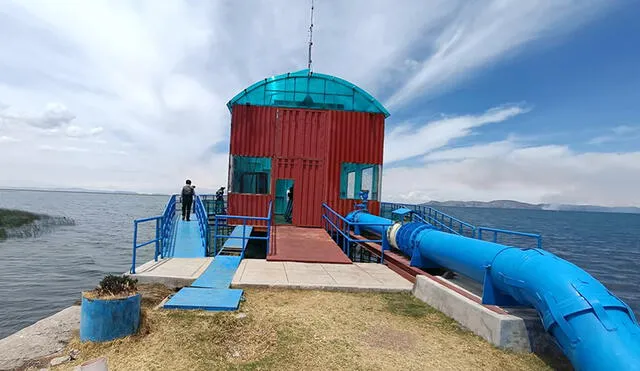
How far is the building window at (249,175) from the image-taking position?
53.2ft

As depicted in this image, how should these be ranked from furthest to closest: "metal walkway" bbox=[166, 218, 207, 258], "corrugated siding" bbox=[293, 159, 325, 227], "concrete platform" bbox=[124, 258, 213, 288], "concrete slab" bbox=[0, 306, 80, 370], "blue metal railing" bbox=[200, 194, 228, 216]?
"blue metal railing" bbox=[200, 194, 228, 216], "corrugated siding" bbox=[293, 159, 325, 227], "metal walkway" bbox=[166, 218, 207, 258], "concrete platform" bbox=[124, 258, 213, 288], "concrete slab" bbox=[0, 306, 80, 370]

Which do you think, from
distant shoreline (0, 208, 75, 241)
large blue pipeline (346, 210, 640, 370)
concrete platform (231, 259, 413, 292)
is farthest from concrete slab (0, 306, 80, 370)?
distant shoreline (0, 208, 75, 241)

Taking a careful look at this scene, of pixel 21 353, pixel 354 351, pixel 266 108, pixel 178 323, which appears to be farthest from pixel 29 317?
pixel 266 108

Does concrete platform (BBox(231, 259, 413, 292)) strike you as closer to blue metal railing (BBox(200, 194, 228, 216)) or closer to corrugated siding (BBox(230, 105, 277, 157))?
corrugated siding (BBox(230, 105, 277, 157))

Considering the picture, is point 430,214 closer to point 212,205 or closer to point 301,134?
point 301,134

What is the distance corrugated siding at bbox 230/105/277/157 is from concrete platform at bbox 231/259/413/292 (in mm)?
7231

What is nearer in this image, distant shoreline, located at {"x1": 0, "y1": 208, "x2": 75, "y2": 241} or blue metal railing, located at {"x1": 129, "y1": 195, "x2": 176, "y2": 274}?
blue metal railing, located at {"x1": 129, "y1": 195, "x2": 176, "y2": 274}

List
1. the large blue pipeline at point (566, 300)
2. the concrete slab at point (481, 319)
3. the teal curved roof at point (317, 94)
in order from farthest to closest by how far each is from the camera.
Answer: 1. the teal curved roof at point (317, 94)
2. the concrete slab at point (481, 319)
3. the large blue pipeline at point (566, 300)

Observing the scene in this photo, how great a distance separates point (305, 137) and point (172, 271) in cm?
911

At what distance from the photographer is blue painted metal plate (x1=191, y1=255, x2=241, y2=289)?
707 cm

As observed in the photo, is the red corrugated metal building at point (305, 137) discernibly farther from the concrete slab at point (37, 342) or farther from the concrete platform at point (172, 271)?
the concrete slab at point (37, 342)

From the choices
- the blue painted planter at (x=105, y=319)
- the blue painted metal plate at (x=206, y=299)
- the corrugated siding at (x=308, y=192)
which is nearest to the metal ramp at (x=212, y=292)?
the blue painted metal plate at (x=206, y=299)

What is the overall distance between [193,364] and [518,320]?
153 inches

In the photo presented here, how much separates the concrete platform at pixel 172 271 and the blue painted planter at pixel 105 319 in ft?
8.91
